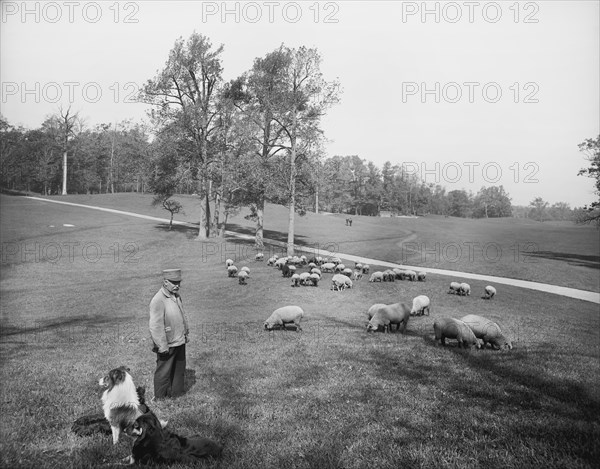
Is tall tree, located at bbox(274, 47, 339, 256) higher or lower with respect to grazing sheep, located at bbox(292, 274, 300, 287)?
higher

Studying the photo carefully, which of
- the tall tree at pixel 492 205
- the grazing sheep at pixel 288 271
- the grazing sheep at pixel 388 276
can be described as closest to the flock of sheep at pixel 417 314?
the grazing sheep at pixel 288 271

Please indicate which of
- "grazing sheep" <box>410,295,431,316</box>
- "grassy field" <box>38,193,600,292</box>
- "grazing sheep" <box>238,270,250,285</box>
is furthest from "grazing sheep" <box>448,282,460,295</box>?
"grazing sheep" <box>238,270,250,285</box>

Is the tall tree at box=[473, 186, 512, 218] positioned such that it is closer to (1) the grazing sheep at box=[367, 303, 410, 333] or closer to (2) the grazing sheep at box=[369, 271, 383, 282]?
(2) the grazing sheep at box=[369, 271, 383, 282]

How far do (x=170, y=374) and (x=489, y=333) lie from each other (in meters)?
10.6

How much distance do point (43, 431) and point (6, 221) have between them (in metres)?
52.3

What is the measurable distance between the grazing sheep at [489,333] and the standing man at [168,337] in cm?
1005

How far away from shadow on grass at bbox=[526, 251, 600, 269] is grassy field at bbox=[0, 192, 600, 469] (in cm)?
1893

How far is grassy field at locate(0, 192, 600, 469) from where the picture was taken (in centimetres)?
625

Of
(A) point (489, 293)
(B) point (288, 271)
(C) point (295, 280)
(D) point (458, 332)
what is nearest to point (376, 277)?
(C) point (295, 280)

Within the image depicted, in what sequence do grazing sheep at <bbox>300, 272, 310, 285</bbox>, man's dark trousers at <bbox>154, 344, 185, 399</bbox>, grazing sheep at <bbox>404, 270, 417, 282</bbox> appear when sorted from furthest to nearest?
grazing sheep at <bbox>404, 270, 417, 282</bbox> < grazing sheep at <bbox>300, 272, 310, 285</bbox> < man's dark trousers at <bbox>154, 344, 185, 399</bbox>

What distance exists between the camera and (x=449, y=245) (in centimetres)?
5469

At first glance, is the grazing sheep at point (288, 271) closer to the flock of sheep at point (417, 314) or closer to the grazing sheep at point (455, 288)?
the flock of sheep at point (417, 314)

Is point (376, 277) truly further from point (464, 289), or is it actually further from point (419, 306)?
point (419, 306)

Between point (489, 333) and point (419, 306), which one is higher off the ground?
point (489, 333)
